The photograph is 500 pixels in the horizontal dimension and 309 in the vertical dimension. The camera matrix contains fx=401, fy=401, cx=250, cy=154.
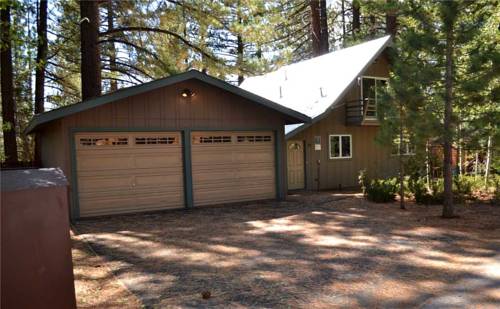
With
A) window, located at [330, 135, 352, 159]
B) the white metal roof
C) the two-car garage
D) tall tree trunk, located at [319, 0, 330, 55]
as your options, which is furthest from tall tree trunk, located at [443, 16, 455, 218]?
tall tree trunk, located at [319, 0, 330, 55]

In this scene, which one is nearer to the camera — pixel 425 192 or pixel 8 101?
pixel 425 192

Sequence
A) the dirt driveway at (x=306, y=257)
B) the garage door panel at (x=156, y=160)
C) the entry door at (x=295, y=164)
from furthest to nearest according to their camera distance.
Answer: the entry door at (x=295, y=164), the garage door panel at (x=156, y=160), the dirt driveway at (x=306, y=257)

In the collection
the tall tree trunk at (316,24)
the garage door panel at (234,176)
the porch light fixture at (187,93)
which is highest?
the tall tree trunk at (316,24)

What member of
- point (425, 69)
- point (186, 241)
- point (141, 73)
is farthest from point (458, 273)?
point (141, 73)

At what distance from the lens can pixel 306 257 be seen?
589cm

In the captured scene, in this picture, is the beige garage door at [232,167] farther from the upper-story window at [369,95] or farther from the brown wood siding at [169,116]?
the upper-story window at [369,95]

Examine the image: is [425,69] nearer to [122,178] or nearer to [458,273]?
[458,273]

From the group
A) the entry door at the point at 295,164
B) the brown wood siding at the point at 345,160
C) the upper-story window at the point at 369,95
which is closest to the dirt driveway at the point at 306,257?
the entry door at the point at 295,164

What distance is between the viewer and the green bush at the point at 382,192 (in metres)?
11.2

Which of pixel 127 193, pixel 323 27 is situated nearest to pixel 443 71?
pixel 127 193

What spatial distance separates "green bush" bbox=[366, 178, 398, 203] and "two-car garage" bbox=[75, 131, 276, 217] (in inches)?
111

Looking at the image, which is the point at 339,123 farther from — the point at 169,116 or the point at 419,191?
the point at 169,116

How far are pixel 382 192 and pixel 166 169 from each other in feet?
19.6

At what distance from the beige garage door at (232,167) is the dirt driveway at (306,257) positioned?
1.37m
